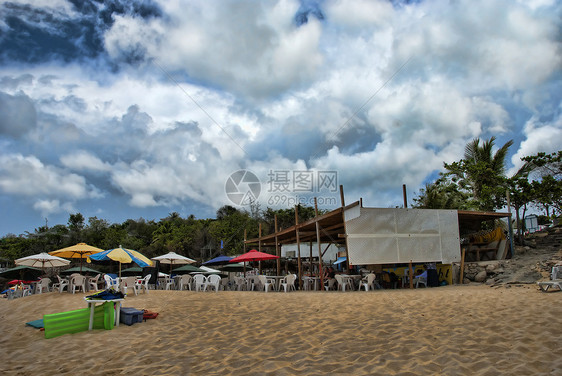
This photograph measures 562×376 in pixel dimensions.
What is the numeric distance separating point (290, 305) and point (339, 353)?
3946mm

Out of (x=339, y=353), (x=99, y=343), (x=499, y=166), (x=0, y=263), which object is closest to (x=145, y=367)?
(x=99, y=343)

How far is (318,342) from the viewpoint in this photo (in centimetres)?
550

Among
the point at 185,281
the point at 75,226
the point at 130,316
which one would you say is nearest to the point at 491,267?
the point at 185,281

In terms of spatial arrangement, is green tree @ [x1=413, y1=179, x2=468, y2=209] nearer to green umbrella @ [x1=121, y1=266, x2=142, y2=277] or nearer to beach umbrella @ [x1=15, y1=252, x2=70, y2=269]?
green umbrella @ [x1=121, y1=266, x2=142, y2=277]

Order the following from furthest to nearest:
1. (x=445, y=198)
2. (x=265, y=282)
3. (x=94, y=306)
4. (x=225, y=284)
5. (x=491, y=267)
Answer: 1. (x=445, y=198)
2. (x=225, y=284)
3. (x=265, y=282)
4. (x=491, y=267)
5. (x=94, y=306)

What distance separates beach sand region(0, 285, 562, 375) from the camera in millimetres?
4430

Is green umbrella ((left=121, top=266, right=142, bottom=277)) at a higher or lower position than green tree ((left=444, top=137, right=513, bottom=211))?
lower

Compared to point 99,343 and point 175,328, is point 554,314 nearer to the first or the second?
point 175,328

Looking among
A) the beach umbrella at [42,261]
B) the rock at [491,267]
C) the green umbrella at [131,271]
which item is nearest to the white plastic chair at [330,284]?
the rock at [491,267]

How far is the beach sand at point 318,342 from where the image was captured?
174 inches

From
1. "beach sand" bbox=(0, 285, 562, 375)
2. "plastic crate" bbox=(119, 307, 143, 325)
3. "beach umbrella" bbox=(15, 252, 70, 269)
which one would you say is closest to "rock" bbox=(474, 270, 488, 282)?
"beach sand" bbox=(0, 285, 562, 375)

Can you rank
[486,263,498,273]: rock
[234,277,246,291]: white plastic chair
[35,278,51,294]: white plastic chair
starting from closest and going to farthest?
[486,263,498,273]: rock → [234,277,246,291]: white plastic chair → [35,278,51,294]: white plastic chair

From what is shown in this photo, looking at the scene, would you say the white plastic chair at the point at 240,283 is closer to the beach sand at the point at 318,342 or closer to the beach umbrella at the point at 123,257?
the beach umbrella at the point at 123,257

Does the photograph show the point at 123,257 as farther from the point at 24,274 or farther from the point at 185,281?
the point at 24,274
